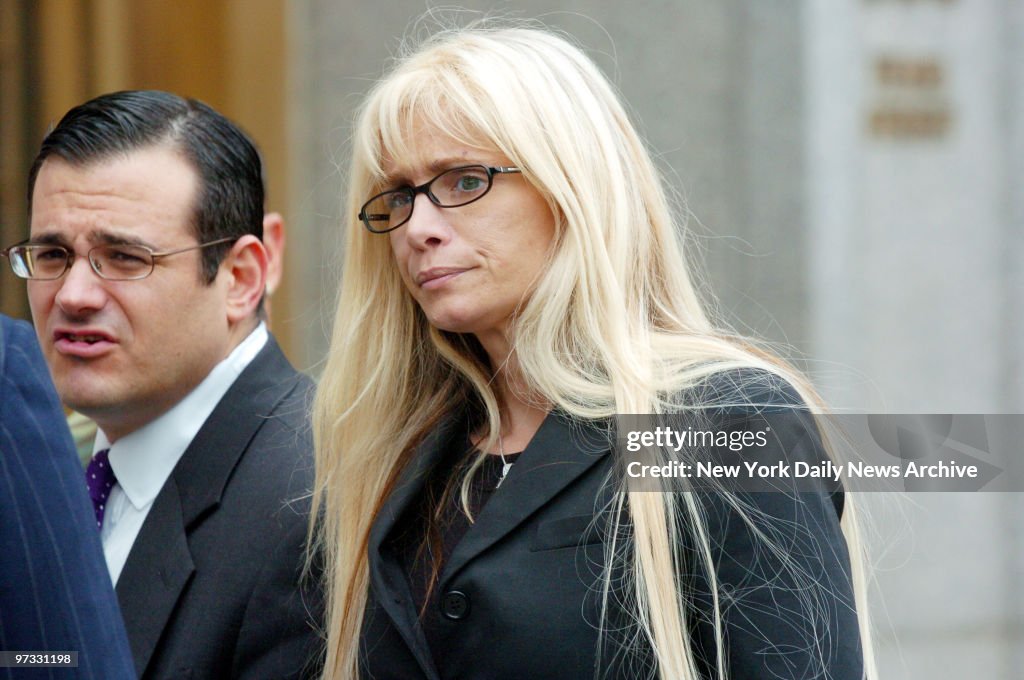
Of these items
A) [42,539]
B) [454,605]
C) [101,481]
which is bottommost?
[454,605]

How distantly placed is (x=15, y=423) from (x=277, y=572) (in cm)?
110

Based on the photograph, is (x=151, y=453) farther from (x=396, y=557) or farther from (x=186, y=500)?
(x=396, y=557)

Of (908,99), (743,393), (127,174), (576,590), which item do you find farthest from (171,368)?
(908,99)

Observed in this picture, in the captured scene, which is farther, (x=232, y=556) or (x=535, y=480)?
(x=232, y=556)

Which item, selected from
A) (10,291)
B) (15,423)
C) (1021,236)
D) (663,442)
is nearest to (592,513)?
(663,442)

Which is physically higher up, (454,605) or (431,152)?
(431,152)

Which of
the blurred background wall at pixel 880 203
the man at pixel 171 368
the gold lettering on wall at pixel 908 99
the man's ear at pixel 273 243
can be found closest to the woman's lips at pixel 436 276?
the man at pixel 171 368

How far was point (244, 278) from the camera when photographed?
9.07ft

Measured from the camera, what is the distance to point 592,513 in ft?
6.54

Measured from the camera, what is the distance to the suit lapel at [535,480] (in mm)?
2025

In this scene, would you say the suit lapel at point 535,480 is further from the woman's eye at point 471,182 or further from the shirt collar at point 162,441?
the shirt collar at point 162,441

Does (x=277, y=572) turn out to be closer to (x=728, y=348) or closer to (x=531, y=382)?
(x=531, y=382)

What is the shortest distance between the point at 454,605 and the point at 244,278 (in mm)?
1059

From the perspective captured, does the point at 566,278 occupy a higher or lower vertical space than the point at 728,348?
higher
